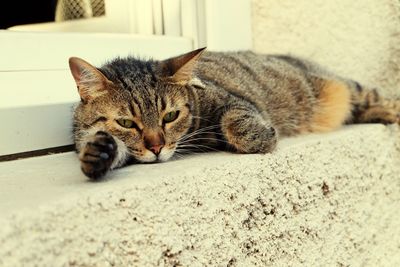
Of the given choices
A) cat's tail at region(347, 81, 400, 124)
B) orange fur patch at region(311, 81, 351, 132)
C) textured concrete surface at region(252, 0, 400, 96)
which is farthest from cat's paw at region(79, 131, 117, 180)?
textured concrete surface at region(252, 0, 400, 96)

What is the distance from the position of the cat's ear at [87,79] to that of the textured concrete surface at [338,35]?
41.5 inches

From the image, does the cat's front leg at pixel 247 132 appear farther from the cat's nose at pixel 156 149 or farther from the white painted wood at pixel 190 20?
the white painted wood at pixel 190 20

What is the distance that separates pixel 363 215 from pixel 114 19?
1.14 metres

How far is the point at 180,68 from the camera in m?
1.22

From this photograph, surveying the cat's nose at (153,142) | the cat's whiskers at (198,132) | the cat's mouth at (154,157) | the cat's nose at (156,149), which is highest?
the cat's nose at (153,142)

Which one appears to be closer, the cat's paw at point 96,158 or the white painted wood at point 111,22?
the cat's paw at point 96,158

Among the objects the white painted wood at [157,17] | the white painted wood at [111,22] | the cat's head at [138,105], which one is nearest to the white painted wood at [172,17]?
the white painted wood at [157,17]

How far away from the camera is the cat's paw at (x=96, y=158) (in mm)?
A: 873

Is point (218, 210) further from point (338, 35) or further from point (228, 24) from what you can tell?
point (338, 35)

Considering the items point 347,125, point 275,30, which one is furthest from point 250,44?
point 347,125

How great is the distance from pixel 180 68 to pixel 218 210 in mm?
445

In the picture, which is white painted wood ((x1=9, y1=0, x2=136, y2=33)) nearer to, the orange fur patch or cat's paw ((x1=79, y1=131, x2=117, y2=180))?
the orange fur patch

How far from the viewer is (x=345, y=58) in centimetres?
205

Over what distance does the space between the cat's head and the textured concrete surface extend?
0.91m
